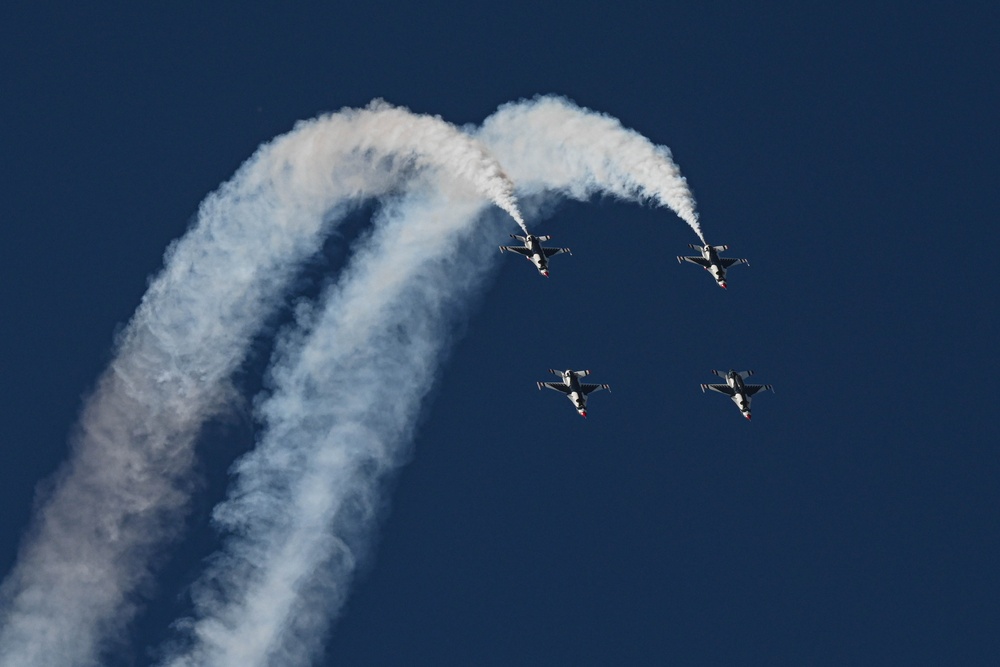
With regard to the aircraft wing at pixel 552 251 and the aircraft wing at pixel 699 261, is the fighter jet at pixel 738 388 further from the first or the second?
the aircraft wing at pixel 552 251

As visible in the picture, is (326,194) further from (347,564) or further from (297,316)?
(347,564)

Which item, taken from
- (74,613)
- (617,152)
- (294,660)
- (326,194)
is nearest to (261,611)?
(294,660)

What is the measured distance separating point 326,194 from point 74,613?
86.0 ft

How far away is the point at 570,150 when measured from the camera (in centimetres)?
11144

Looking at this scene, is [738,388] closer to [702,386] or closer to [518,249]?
[702,386]

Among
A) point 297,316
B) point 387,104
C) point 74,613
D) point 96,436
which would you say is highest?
point 387,104

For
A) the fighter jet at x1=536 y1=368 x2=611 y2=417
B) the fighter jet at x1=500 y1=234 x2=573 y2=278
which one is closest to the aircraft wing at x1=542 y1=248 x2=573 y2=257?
the fighter jet at x1=500 y1=234 x2=573 y2=278

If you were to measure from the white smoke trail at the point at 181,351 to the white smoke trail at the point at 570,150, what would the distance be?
7.75 feet

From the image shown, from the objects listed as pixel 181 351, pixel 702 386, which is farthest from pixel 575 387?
pixel 181 351

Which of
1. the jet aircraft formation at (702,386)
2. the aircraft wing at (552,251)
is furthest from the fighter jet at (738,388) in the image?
the aircraft wing at (552,251)

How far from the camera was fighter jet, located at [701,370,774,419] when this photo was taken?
382 feet

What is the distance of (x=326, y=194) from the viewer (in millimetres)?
111375

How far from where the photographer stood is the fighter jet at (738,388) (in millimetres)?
116312

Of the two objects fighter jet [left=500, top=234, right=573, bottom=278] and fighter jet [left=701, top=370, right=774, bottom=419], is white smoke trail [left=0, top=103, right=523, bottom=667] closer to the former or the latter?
fighter jet [left=500, top=234, right=573, bottom=278]
